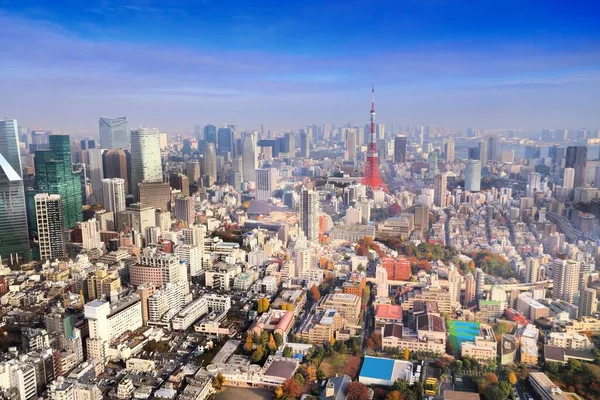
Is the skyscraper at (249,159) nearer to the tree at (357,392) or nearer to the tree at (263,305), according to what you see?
the tree at (263,305)

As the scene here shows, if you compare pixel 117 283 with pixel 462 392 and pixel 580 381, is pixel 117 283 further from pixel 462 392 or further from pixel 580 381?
pixel 580 381

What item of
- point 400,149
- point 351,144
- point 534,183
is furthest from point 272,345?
point 351,144

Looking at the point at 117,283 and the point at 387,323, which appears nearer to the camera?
the point at 387,323

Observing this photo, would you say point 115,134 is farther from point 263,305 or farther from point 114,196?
point 263,305

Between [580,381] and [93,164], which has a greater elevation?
[93,164]

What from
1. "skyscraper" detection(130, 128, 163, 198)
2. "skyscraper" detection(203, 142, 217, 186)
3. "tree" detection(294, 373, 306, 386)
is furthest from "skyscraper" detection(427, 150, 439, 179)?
"tree" detection(294, 373, 306, 386)

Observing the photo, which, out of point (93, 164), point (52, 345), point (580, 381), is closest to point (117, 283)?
point (52, 345)

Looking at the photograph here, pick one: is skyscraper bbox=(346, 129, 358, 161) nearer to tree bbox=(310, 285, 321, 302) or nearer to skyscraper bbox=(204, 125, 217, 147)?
skyscraper bbox=(204, 125, 217, 147)
